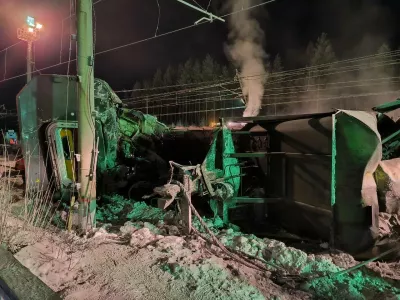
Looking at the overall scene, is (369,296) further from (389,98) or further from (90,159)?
(389,98)

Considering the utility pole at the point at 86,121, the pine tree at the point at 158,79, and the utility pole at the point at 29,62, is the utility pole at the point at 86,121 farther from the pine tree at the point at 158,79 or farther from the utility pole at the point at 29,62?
the pine tree at the point at 158,79

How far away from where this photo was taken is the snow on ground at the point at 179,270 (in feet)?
11.0

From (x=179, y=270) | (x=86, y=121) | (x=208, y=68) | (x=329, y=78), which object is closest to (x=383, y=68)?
(x=329, y=78)

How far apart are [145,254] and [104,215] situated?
4.16 meters

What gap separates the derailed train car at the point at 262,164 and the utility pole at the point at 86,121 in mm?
276

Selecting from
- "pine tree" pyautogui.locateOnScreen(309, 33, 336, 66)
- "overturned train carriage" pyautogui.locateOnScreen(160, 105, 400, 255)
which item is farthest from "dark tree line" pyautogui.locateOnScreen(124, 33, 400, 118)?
"overturned train carriage" pyautogui.locateOnScreen(160, 105, 400, 255)

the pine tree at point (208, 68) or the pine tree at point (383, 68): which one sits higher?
the pine tree at point (208, 68)

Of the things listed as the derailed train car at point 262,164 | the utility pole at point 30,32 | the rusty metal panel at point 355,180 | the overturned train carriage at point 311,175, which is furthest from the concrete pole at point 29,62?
the rusty metal panel at point 355,180

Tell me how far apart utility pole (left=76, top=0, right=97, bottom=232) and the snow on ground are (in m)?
0.64

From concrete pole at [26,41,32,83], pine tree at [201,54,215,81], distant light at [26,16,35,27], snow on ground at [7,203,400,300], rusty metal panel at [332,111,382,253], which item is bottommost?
snow on ground at [7,203,400,300]

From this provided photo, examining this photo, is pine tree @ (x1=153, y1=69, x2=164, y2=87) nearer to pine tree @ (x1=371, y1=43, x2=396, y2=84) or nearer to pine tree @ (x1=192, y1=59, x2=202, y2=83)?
pine tree @ (x1=192, y1=59, x2=202, y2=83)

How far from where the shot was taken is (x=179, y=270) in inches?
147

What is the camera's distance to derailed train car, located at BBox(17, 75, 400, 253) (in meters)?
5.18

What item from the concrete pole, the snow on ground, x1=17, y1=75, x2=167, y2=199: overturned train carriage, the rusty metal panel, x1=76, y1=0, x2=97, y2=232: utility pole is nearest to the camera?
the snow on ground
